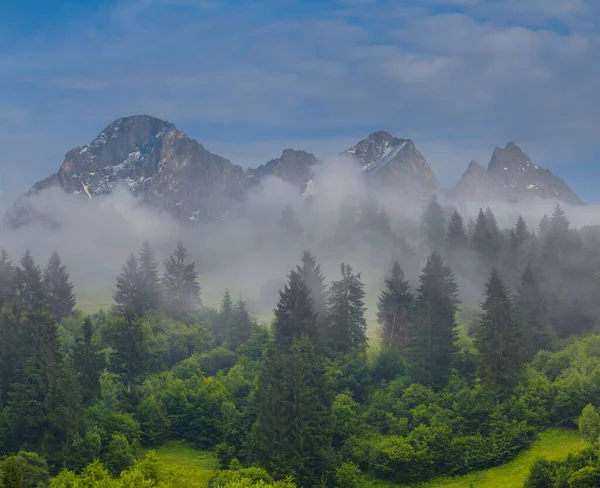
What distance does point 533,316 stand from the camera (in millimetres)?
87500

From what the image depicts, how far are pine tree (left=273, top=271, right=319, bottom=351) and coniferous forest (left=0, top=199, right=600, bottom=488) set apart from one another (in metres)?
0.18

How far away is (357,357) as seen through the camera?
8288 centimetres

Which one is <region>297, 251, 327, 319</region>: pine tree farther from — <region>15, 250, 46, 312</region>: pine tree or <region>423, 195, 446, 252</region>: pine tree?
<region>423, 195, 446, 252</region>: pine tree

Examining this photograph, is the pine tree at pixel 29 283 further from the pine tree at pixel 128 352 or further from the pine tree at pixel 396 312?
the pine tree at pixel 396 312

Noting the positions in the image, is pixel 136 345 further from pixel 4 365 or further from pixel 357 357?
pixel 357 357

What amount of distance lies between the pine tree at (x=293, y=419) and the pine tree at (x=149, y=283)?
184ft

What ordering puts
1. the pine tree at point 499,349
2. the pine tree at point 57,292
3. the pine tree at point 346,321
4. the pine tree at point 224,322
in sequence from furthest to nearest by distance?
the pine tree at point 57,292 < the pine tree at point 224,322 < the pine tree at point 346,321 < the pine tree at point 499,349

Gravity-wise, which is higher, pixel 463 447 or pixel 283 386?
pixel 283 386

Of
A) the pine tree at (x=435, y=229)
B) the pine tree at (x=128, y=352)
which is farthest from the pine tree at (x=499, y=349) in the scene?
the pine tree at (x=435, y=229)

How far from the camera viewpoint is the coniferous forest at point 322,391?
58438mm

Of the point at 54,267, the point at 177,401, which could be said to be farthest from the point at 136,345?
the point at 54,267

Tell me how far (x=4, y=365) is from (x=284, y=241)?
117 m

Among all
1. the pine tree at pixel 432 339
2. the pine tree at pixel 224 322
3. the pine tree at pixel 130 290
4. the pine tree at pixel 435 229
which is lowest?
the pine tree at pixel 432 339

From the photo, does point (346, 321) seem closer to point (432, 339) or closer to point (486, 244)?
point (432, 339)
